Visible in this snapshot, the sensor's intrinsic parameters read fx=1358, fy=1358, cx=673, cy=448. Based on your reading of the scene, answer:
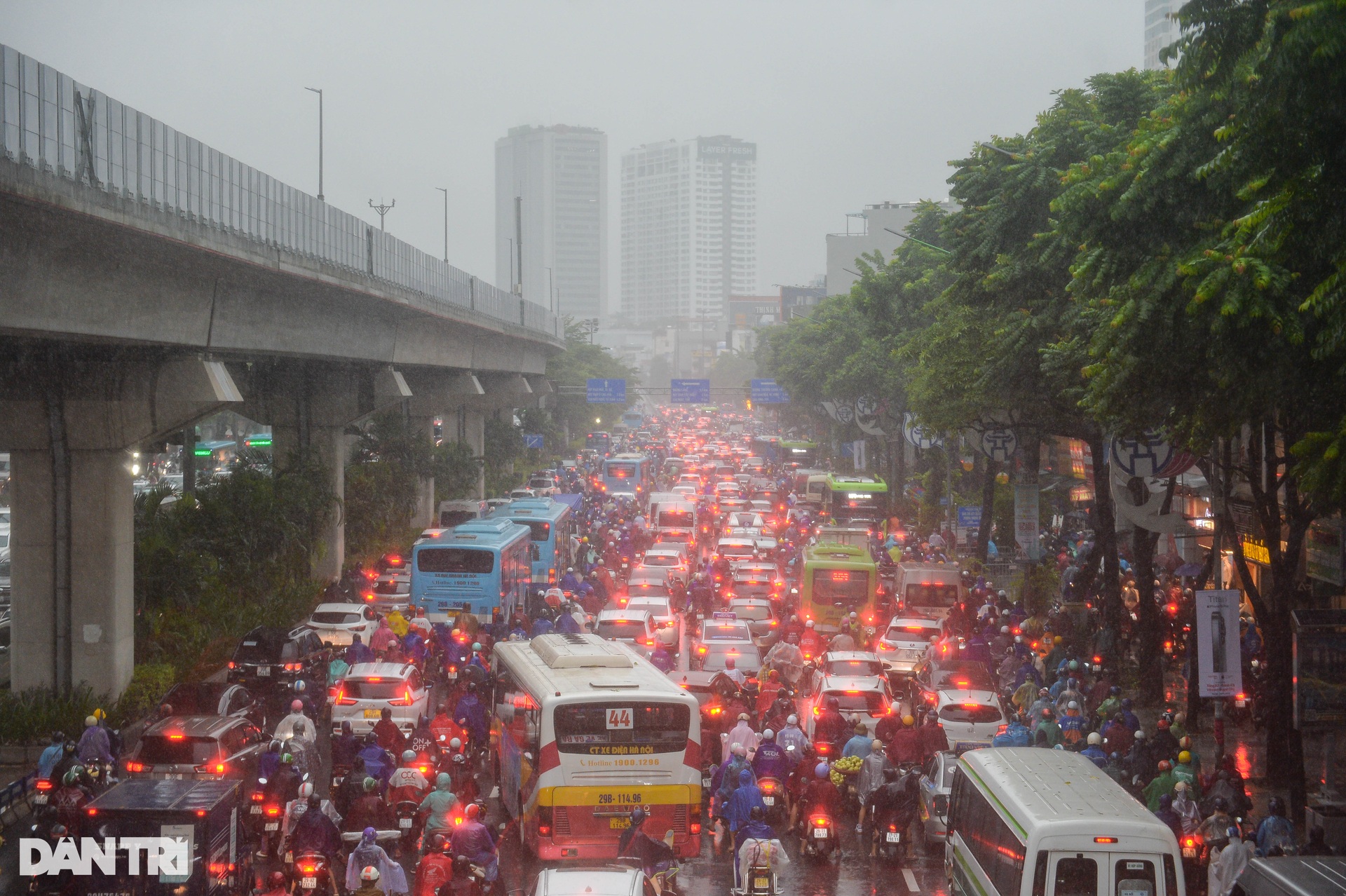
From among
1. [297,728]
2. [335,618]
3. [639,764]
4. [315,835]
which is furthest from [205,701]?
[639,764]

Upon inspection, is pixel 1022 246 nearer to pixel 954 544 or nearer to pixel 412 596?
pixel 412 596

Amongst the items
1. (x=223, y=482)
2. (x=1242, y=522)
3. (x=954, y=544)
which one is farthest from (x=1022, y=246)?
(x=954, y=544)

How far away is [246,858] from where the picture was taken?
43.0ft

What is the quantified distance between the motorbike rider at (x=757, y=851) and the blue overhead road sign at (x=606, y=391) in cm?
7177

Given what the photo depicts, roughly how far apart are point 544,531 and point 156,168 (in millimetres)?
18373

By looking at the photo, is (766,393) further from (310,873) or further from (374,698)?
(310,873)

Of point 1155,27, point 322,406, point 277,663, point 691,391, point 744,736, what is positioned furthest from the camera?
point 1155,27

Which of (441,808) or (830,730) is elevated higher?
(441,808)

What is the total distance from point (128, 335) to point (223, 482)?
34.2 ft

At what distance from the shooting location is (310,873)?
494 inches

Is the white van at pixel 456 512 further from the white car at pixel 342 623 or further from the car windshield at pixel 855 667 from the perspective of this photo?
the car windshield at pixel 855 667

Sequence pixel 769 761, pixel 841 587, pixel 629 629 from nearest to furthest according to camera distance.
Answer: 1. pixel 769 761
2. pixel 629 629
3. pixel 841 587

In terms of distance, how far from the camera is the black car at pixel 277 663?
22.3 metres

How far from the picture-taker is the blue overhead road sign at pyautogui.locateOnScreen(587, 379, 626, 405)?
85.2 m
